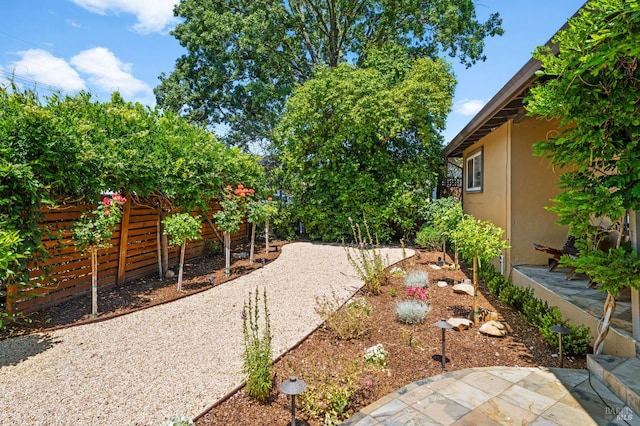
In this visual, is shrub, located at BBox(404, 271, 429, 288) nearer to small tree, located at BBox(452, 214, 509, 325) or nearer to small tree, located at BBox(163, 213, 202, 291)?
small tree, located at BBox(452, 214, 509, 325)

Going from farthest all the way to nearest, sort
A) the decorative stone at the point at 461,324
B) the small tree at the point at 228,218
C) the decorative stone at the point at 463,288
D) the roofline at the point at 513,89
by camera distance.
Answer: the small tree at the point at 228,218
the decorative stone at the point at 463,288
the decorative stone at the point at 461,324
the roofline at the point at 513,89

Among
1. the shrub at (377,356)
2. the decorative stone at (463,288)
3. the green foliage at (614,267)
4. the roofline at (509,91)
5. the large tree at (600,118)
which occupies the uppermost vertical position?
the roofline at (509,91)

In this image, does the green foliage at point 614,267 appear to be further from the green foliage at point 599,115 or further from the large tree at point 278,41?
the large tree at point 278,41

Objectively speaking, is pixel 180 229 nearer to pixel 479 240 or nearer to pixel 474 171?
pixel 479 240

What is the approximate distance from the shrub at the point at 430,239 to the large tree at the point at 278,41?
1106 centimetres

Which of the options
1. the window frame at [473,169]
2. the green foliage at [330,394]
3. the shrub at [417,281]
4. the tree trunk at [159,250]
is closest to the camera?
the green foliage at [330,394]

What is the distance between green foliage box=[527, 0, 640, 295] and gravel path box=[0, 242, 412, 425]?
128 inches

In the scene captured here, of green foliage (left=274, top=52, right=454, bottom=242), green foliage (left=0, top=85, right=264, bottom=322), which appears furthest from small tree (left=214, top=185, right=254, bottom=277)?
green foliage (left=274, top=52, right=454, bottom=242)

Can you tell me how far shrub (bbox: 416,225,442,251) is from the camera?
988 centimetres

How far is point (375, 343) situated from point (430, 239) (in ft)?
21.3

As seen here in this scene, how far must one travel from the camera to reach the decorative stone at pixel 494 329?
4.12m

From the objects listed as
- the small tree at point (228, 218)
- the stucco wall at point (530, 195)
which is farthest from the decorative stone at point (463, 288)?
the small tree at point (228, 218)

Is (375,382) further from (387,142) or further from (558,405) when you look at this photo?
(387,142)

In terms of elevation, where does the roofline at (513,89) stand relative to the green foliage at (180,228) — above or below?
above
